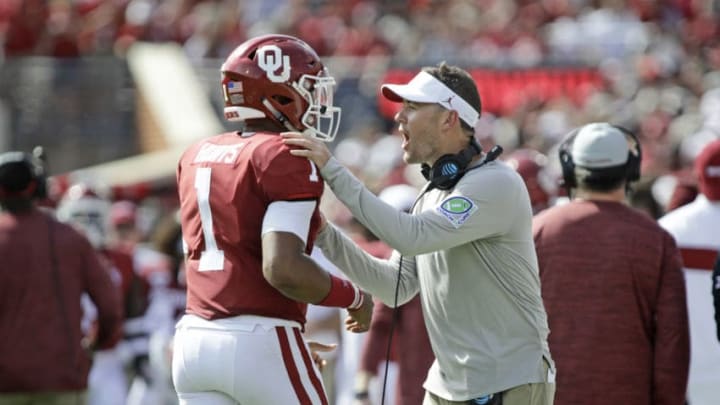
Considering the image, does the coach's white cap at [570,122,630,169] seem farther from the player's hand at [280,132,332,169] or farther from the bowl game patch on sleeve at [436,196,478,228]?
the player's hand at [280,132,332,169]

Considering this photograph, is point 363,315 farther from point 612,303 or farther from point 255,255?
point 612,303

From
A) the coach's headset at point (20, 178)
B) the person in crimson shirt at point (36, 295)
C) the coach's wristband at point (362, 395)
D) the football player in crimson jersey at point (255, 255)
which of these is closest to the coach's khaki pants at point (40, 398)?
the person in crimson shirt at point (36, 295)

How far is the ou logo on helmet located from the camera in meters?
5.23

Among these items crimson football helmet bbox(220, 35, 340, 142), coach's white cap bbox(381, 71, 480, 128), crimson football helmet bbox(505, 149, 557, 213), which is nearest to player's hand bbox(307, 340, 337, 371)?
crimson football helmet bbox(220, 35, 340, 142)

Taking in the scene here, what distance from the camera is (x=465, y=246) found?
5492 millimetres

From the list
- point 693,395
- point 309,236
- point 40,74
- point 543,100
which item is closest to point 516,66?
point 543,100

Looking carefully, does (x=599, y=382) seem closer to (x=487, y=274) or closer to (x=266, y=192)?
(x=487, y=274)

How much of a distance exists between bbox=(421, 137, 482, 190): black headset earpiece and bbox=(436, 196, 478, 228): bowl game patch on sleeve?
0.13 metres

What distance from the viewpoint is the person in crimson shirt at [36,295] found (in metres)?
7.46

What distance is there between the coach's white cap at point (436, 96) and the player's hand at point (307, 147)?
0.57 metres

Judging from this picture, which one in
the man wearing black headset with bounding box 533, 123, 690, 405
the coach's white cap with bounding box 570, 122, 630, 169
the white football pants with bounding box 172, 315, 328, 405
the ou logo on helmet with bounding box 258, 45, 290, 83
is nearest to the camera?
the white football pants with bounding box 172, 315, 328, 405

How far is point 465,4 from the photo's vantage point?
82.1ft

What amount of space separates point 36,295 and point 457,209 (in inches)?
115

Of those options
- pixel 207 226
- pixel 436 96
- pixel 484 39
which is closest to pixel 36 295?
pixel 207 226
